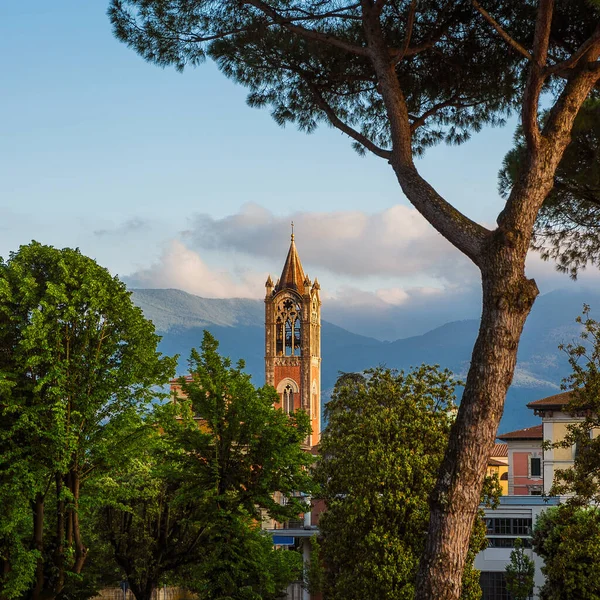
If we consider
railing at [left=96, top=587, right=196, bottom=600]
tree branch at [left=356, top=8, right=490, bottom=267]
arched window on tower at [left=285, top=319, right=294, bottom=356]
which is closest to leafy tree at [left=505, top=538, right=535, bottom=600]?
railing at [left=96, top=587, right=196, bottom=600]

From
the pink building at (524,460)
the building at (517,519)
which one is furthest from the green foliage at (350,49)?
the pink building at (524,460)

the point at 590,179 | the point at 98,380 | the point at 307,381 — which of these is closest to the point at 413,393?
the point at 98,380

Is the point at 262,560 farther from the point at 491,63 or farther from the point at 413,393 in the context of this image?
the point at 491,63

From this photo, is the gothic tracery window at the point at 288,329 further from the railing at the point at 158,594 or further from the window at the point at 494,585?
the window at the point at 494,585

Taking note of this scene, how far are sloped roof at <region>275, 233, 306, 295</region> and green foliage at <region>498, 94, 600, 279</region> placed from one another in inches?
3684

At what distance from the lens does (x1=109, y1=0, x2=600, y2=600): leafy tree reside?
1236 centimetres

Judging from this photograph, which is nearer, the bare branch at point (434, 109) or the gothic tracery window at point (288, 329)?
the bare branch at point (434, 109)

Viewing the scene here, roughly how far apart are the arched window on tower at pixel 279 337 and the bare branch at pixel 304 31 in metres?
95.2

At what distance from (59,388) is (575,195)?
13.5 metres

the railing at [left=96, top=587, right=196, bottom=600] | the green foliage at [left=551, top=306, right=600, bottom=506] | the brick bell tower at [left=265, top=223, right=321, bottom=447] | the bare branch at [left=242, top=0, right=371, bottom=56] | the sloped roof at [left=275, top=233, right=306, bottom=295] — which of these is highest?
the sloped roof at [left=275, top=233, right=306, bottom=295]

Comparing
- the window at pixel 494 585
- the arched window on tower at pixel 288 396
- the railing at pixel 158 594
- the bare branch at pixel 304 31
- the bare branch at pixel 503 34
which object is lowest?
the railing at pixel 158 594

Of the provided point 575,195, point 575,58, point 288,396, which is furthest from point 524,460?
point 575,58

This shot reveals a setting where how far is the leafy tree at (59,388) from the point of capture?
976 inches

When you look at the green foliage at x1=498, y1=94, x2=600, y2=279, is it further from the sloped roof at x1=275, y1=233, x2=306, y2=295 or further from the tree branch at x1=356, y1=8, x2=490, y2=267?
the sloped roof at x1=275, y1=233, x2=306, y2=295
